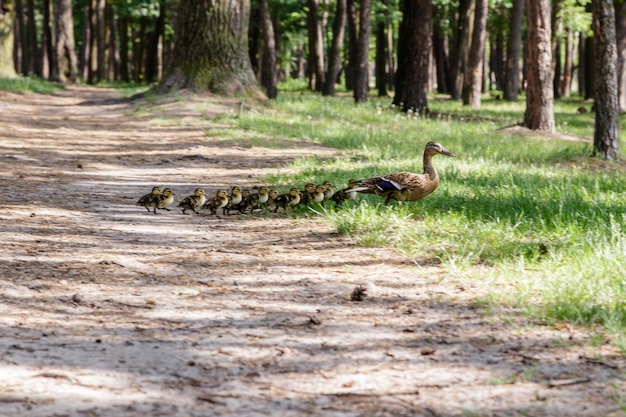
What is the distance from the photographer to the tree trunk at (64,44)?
4409 cm

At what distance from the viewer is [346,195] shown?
10156 millimetres

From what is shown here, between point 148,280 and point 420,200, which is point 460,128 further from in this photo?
point 148,280

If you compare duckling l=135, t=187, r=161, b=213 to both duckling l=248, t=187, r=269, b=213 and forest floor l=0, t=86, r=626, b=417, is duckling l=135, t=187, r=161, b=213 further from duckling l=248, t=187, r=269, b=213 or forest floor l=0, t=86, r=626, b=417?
duckling l=248, t=187, r=269, b=213

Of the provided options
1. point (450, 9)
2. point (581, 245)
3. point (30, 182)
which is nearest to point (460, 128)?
point (30, 182)

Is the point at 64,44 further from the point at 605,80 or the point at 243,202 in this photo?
the point at 243,202

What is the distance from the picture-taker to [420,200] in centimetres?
1034

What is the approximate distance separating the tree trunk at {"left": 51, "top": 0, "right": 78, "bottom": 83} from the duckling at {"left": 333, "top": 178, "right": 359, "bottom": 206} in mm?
36883

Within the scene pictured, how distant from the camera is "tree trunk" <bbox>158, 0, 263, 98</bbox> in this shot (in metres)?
24.4

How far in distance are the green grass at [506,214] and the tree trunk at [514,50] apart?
16109 mm

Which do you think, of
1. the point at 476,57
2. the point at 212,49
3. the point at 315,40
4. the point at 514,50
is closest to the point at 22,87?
the point at 212,49

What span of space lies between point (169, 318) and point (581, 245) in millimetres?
3548

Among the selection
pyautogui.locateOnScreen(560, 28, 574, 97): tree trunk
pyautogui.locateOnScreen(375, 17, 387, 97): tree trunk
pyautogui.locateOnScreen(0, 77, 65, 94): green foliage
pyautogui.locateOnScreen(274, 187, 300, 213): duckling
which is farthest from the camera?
pyautogui.locateOnScreen(560, 28, 574, 97): tree trunk

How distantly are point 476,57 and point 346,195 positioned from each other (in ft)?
78.0

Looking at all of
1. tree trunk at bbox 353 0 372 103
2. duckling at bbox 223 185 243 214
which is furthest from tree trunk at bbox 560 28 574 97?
duckling at bbox 223 185 243 214
